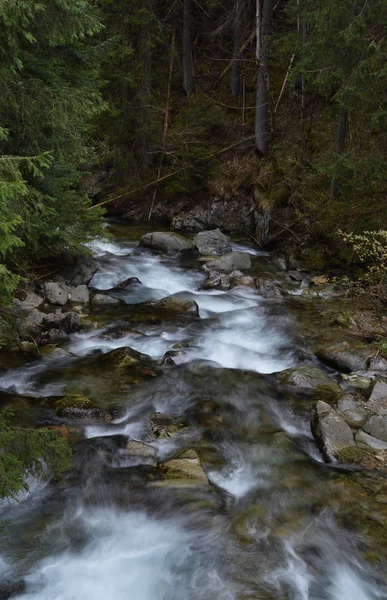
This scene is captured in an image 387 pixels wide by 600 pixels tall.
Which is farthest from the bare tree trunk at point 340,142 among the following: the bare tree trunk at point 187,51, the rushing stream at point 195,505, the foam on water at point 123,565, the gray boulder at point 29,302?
the bare tree trunk at point 187,51

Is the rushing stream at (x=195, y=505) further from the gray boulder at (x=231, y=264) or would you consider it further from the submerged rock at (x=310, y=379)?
the gray boulder at (x=231, y=264)

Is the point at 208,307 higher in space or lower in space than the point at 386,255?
lower

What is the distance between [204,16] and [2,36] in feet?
70.9

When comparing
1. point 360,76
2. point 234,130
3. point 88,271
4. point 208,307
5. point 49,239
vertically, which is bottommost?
point 208,307

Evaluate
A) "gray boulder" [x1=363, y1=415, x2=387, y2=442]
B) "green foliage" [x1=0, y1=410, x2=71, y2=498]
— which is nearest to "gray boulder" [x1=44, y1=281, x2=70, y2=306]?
"green foliage" [x1=0, y1=410, x2=71, y2=498]

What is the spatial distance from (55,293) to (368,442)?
249 inches

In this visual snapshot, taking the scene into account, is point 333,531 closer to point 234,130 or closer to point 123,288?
point 123,288

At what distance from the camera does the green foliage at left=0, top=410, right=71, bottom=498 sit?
3.13 meters

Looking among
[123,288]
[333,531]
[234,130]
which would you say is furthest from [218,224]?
[333,531]

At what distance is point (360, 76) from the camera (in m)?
9.03

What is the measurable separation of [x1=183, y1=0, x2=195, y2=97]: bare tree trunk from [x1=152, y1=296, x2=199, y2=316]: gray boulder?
1435 centimetres

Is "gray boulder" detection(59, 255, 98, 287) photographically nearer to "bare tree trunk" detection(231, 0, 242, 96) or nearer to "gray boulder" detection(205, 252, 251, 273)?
"gray boulder" detection(205, 252, 251, 273)

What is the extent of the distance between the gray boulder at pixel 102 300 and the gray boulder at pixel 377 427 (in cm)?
610

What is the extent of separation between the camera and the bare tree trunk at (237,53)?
17.7 m
